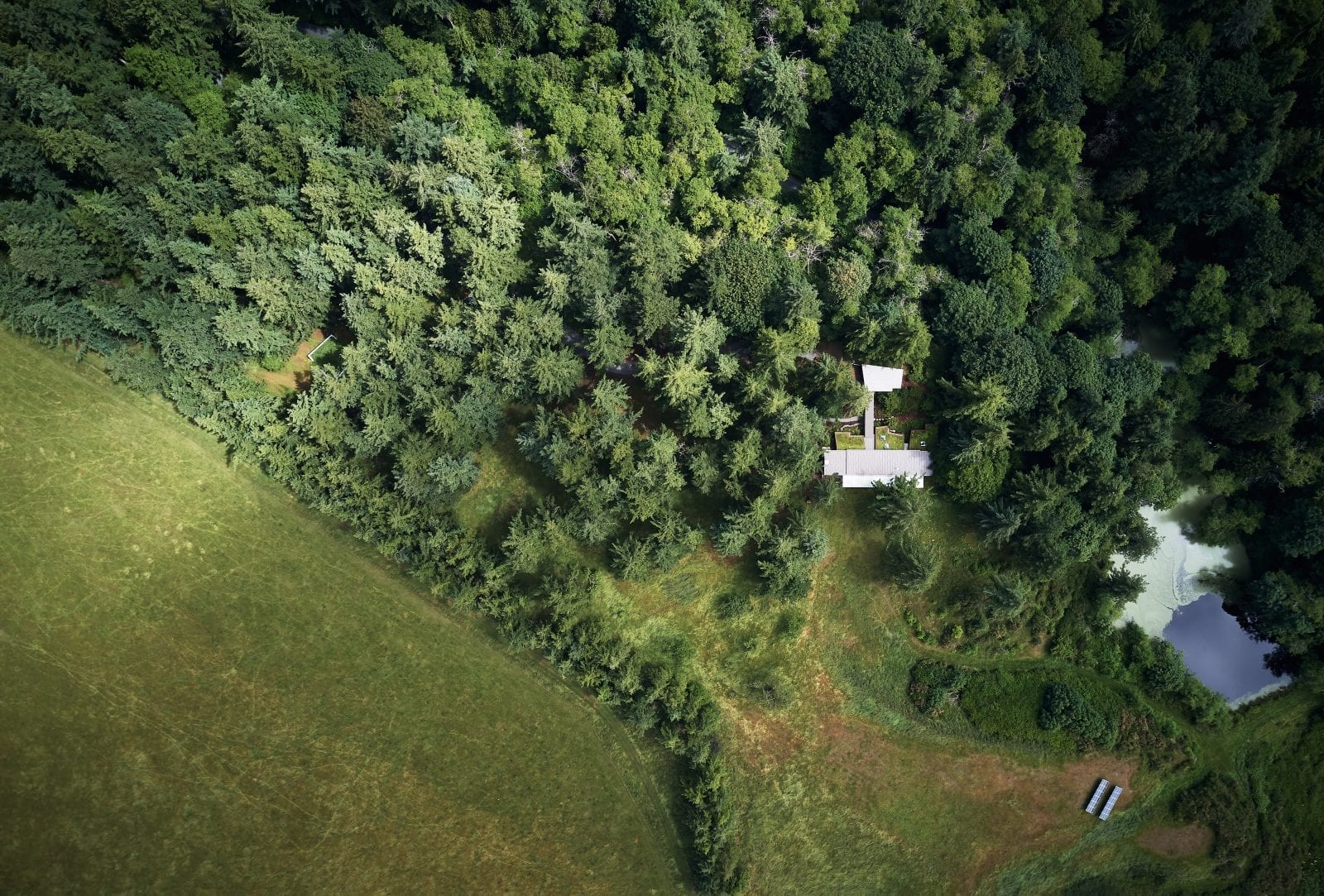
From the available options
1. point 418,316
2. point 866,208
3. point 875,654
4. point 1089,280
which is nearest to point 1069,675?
point 875,654

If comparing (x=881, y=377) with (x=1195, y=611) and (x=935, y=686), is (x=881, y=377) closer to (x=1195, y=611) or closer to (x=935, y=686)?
(x=935, y=686)

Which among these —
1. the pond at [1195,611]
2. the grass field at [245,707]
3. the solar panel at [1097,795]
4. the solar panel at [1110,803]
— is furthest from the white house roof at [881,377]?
the solar panel at [1110,803]

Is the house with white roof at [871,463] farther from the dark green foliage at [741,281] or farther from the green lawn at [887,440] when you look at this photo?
the dark green foliage at [741,281]

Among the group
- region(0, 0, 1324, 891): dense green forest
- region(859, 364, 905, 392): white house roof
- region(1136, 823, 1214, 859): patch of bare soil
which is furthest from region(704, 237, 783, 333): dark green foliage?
region(1136, 823, 1214, 859): patch of bare soil

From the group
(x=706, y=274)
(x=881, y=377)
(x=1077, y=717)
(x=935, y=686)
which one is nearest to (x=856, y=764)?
(x=935, y=686)

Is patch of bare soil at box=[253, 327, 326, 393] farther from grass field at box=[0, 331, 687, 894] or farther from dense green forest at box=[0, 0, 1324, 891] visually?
grass field at box=[0, 331, 687, 894]

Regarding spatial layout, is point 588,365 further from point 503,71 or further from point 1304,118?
point 1304,118

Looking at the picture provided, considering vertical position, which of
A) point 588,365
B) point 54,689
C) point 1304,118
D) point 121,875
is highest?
point 1304,118
